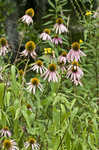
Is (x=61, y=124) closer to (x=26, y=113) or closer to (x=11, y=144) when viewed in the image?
(x=26, y=113)

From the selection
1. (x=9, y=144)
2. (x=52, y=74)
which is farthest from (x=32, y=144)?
(x=52, y=74)

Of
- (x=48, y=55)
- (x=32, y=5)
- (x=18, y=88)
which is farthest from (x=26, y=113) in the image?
(x=32, y=5)

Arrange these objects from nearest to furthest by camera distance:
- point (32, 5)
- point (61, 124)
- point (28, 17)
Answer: point (61, 124), point (28, 17), point (32, 5)

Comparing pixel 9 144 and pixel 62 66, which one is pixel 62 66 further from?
pixel 9 144

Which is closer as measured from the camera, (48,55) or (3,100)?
(3,100)

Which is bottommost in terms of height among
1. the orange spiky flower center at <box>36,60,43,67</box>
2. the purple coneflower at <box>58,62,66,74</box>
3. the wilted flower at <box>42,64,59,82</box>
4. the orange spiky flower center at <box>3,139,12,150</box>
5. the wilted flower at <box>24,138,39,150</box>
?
the wilted flower at <box>24,138,39,150</box>

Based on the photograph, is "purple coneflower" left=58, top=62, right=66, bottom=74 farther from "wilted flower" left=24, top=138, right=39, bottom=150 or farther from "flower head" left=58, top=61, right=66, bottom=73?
"wilted flower" left=24, top=138, right=39, bottom=150

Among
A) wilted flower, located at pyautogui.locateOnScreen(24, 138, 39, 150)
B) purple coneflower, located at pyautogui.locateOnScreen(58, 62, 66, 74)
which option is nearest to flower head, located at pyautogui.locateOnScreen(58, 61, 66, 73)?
purple coneflower, located at pyautogui.locateOnScreen(58, 62, 66, 74)

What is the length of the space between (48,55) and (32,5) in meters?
2.23

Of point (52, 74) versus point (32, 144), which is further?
point (32, 144)

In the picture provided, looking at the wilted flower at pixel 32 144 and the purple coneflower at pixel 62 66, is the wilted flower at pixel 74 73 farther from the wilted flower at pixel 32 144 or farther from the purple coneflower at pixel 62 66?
the wilted flower at pixel 32 144

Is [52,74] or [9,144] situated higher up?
[52,74]

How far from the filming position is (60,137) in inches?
36.9

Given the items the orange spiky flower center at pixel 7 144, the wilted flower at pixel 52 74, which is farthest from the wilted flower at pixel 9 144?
the wilted flower at pixel 52 74
